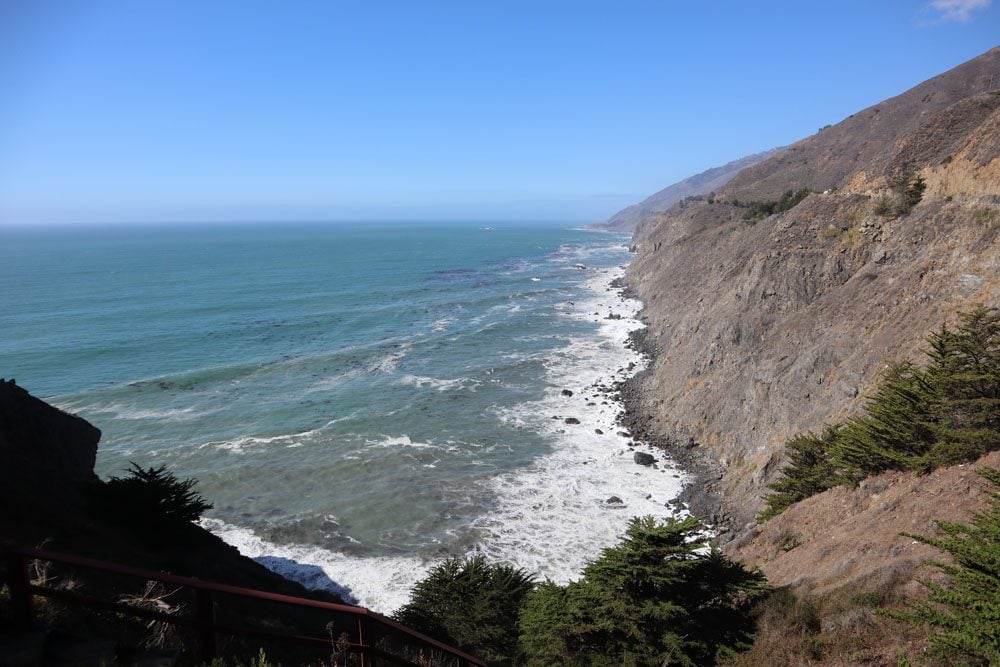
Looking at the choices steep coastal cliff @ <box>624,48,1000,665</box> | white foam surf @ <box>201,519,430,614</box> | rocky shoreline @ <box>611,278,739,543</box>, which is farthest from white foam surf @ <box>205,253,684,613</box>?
steep coastal cliff @ <box>624,48,1000,665</box>

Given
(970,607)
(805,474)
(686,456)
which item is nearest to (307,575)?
(805,474)

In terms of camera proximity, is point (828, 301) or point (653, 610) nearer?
point (653, 610)

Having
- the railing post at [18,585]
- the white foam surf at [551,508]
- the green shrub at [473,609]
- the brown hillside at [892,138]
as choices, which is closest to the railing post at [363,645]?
the railing post at [18,585]

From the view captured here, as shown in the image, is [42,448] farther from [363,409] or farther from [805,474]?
[805,474]

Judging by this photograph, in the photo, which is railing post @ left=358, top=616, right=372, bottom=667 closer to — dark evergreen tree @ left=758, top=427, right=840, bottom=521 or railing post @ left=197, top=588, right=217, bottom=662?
railing post @ left=197, top=588, right=217, bottom=662

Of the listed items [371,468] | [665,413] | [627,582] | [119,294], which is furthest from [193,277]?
[627,582]

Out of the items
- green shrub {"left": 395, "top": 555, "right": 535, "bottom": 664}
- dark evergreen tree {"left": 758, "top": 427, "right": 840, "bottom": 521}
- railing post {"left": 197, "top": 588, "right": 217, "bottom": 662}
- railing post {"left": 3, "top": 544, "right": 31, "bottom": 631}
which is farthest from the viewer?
dark evergreen tree {"left": 758, "top": 427, "right": 840, "bottom": 521}
